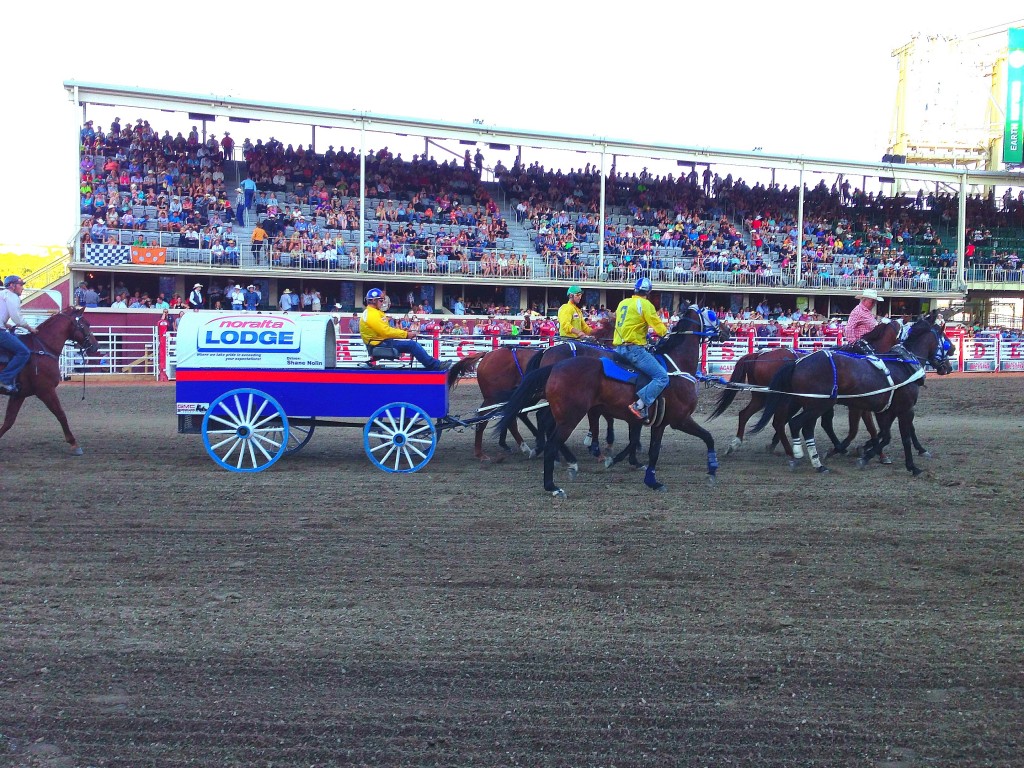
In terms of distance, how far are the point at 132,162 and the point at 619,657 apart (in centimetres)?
2496

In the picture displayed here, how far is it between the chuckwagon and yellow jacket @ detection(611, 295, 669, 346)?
6.46ft

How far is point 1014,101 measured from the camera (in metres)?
33.2

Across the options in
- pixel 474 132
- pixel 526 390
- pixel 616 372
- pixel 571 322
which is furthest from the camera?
pixel 474 132

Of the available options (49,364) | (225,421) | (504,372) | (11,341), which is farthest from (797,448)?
→ (11,341)

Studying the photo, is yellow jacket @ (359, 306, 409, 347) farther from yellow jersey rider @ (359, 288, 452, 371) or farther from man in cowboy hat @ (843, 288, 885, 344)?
man in cowboy hat @ (843, 288, 885, 344)

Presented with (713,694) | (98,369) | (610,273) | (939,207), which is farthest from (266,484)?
(939,207)

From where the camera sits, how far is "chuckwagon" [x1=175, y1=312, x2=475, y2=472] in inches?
355

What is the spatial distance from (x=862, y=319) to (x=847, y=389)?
1.80 metres

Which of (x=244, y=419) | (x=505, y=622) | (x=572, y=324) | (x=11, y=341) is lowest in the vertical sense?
(x=505, y=622)

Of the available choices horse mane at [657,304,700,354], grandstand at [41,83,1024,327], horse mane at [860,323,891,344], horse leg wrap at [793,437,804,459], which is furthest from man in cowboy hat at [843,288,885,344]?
grandstand at [41,83,1024,327]

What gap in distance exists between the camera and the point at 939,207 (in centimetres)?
3388

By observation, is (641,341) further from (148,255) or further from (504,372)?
(148,255)

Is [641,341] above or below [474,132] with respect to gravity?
below

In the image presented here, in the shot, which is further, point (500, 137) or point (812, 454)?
point (500, 137)
